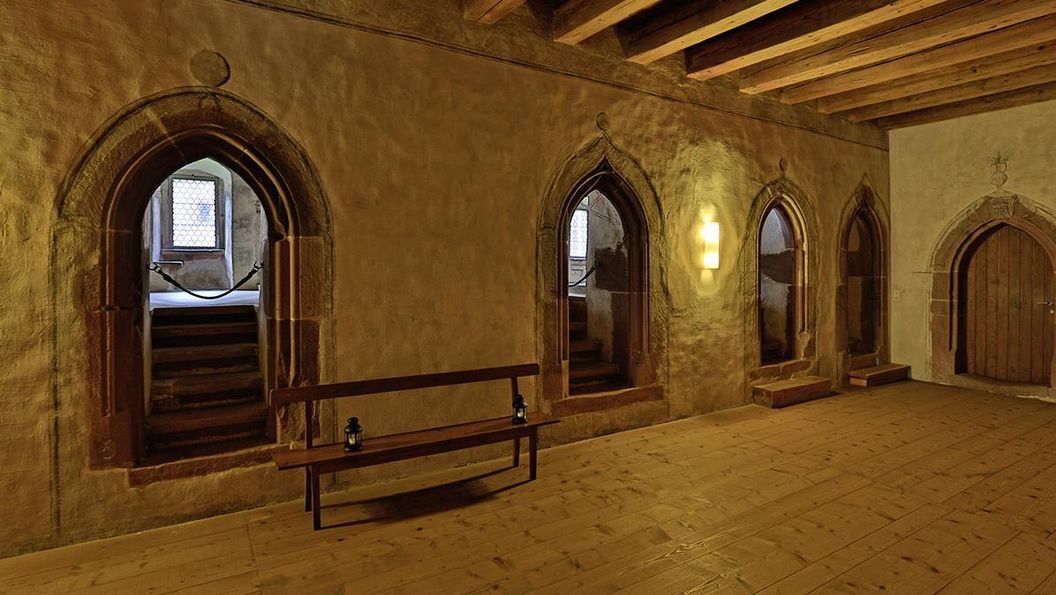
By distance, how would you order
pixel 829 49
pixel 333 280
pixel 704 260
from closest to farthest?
pixel 333 280, pixel 829 49, pixel 704 260

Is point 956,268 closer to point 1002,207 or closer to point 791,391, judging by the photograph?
point 1002,207

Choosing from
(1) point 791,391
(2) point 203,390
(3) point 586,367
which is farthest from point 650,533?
(1) point 791,391

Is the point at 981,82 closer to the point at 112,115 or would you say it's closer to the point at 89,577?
the point at 112,115

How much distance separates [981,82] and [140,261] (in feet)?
23.1

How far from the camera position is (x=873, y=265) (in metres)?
7.00

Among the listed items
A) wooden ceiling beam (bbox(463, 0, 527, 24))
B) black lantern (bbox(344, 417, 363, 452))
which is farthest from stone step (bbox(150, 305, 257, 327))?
wooden ceiling beam (bbox(463, 0, 527, 24))

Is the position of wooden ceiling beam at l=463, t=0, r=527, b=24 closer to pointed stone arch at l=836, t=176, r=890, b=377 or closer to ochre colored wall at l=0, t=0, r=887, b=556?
ochre colored wall at l=0, t=0, r=887, b=556

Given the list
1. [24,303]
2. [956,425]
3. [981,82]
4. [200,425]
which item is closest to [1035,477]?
[956,425]

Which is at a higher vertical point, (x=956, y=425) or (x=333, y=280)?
(x=333, y=280)

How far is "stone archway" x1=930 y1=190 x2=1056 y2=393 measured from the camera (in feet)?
19.9

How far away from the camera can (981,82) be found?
17.9 ft

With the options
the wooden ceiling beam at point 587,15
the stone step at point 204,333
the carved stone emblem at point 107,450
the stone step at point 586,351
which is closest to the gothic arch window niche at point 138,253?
the carved stone emblem at point 107,450

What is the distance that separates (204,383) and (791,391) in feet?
16.4

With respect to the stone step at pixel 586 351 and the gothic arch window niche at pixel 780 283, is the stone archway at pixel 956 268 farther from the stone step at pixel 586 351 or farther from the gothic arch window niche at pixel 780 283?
the stone step at pixel 586 351
